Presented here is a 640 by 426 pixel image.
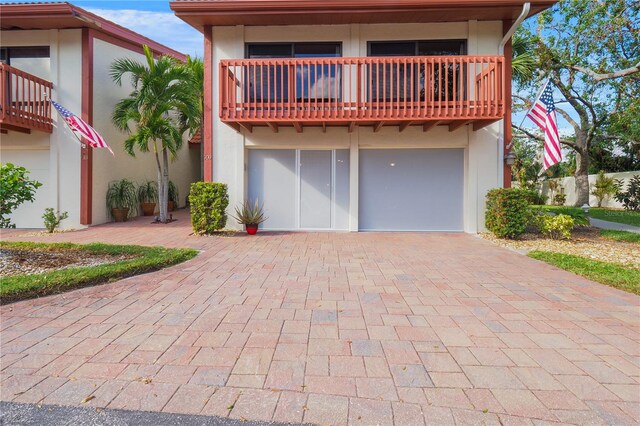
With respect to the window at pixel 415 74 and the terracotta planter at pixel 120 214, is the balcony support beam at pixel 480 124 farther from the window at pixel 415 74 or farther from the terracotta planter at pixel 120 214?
the terracotta planter at pixel 120 214

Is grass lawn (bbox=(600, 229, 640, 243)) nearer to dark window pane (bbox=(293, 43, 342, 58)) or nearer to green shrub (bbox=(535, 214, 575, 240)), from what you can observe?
green shrub (bbox=(535, 214, 575, 240))

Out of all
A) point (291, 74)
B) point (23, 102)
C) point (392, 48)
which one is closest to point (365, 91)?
point (291, 74)

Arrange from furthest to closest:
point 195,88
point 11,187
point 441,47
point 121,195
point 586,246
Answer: point 121,195 < point 195,88 < point 441,47 < point 586,246 < point 11,187

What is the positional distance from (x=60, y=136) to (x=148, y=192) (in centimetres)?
339

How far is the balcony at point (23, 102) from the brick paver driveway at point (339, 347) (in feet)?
25.6

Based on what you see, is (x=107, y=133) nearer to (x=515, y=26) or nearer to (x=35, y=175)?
(x=35, y=175)

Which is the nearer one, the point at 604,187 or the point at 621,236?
the point at 621,236

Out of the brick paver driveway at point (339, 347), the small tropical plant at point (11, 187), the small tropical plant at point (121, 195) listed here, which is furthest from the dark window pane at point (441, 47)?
the small tropical plant at point (121, 195)

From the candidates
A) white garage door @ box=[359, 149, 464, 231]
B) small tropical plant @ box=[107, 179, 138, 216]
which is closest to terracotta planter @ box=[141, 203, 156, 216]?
small tropical plant @ box=[107, 179, 138, 216]

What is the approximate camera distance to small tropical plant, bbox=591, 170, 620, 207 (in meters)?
17.7

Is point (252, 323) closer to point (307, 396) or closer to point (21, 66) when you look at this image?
point (307, 396)

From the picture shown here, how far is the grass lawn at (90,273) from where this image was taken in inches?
161

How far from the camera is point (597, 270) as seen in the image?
213 inches

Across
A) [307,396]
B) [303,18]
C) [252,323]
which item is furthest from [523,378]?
[303,18]
